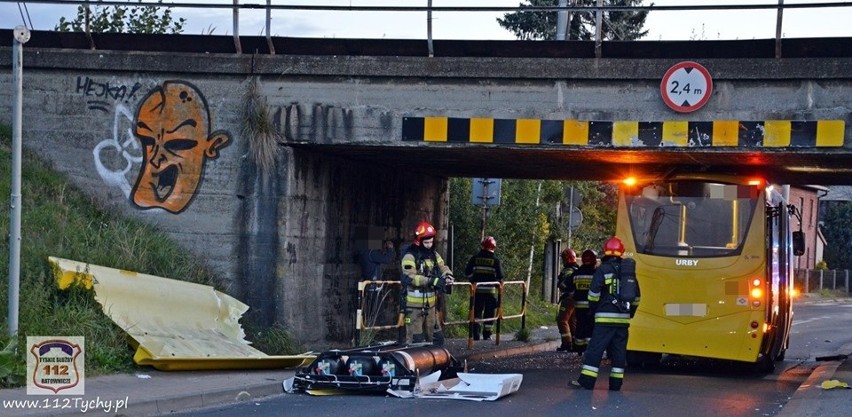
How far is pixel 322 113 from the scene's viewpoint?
16.4 m

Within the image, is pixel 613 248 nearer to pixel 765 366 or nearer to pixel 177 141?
pixel 765 366

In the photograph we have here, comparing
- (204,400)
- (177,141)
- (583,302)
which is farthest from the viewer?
(583,302)

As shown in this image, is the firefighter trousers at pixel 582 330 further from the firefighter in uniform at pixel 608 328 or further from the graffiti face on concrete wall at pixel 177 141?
the graffiti face on concrete wall at pixel 177 141

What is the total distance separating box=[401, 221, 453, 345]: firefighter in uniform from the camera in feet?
49.6

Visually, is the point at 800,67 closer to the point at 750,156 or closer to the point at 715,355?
the point at 750,156

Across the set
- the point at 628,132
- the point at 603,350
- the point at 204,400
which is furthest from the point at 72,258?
the point at 628,132

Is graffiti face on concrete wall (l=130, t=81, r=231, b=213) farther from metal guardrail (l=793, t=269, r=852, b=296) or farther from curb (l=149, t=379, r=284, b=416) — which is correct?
metal guardrail (l=793, t=269, r=852, b=296)

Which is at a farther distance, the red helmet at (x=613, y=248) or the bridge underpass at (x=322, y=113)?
A: the bridge underpass at (x=322, y=113)

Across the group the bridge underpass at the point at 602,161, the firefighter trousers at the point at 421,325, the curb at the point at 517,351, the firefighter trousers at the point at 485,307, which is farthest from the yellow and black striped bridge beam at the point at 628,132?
the firefighter trousers at the point at 485,307

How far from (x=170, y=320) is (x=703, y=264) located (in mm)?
7195

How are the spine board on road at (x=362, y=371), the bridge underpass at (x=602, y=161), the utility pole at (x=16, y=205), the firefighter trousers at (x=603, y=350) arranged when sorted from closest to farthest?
the utility pole at (x=16, y=205) < the spine board on road at (x=362, y=371) < the firefighter trousers at (x=603, y=350) < the bridge underpass at (x=602, y=161)

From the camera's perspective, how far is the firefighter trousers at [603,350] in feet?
44.8

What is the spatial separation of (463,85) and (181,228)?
4335 mm

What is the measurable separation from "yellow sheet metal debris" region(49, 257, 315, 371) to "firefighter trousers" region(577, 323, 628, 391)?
3.42 metres
